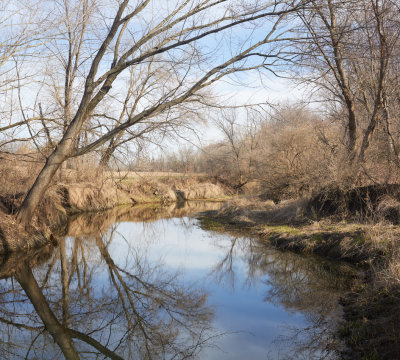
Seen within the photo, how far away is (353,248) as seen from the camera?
9.16 metres

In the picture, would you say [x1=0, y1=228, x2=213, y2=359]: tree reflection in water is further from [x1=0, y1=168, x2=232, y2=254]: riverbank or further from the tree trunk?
[x1=0, y1=168, x2=232, y2=254]: riverbank

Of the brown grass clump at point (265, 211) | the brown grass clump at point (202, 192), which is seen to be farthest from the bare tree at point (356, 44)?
the brown grass clump at point (202, 192)

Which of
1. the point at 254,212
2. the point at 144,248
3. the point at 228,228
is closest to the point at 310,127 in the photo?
the point at 254,212

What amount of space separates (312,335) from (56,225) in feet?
38.1

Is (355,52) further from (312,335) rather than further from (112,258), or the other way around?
(112,258)

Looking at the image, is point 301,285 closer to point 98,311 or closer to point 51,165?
point 98,311

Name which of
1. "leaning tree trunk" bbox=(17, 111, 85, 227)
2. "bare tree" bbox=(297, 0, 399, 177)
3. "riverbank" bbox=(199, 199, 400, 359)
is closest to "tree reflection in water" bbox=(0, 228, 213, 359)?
"leaning tree trunk" bbox=(17, 111, 85, 227)

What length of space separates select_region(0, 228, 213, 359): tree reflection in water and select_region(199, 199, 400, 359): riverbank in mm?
2149

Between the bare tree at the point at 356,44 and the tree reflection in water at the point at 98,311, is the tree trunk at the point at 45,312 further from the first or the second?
the bare tree at the point at 356,44

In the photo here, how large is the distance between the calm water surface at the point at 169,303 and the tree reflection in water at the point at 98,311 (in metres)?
0.02

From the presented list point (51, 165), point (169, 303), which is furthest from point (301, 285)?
point (51, 165)

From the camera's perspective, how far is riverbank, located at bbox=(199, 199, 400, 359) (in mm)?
4844

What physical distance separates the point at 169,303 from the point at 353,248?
4.72 meters

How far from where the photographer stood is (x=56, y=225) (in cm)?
1466
